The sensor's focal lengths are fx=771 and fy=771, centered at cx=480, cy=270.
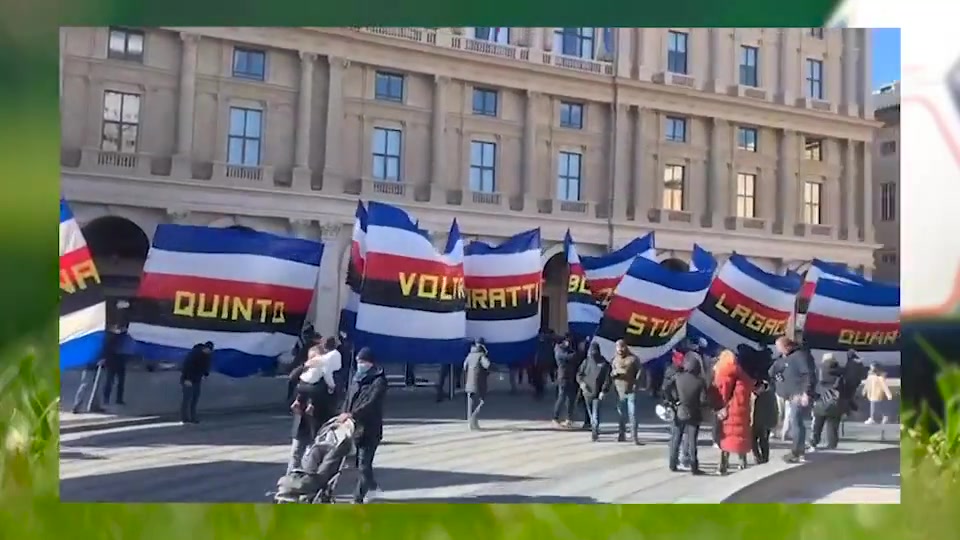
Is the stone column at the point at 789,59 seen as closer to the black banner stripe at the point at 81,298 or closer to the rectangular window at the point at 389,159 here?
the rectangular window at the point at 389,159

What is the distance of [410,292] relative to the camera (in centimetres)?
448

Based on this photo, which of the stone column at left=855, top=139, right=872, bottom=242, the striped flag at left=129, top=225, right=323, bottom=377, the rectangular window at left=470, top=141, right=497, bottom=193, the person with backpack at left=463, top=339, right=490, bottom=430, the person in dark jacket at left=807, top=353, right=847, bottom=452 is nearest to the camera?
the striped flag at left=129, top=225, right=323, bottom=377

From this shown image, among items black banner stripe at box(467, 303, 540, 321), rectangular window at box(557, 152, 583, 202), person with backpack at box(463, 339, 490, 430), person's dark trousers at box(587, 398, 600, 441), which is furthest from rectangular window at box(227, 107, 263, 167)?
person's dark trousers at box(587, 398, 600, 441)

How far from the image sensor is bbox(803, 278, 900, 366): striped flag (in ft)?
15.1

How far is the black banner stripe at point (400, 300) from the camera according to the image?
443 cm

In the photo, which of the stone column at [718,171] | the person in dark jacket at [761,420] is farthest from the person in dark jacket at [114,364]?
the person in dark jacket at [761,420]

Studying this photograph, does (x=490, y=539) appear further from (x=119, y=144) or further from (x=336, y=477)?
(x=119, y=144)

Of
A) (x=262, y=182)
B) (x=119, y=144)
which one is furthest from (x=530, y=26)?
(x=119, y=144)

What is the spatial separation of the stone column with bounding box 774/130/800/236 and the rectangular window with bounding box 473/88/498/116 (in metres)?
1.81

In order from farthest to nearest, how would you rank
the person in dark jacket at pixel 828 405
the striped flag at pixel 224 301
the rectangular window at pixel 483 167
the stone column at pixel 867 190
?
1. the stone column at pixel 867 190
2. the person in dark jacket at pixel 828 405
3. the rectangular window at pixel 483 167
4. the striped flag at pixel 224 301

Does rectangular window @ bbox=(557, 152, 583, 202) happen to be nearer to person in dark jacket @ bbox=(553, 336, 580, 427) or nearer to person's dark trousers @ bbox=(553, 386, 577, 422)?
person in dark jacket @ bbox=(553, 336, 580, 427)

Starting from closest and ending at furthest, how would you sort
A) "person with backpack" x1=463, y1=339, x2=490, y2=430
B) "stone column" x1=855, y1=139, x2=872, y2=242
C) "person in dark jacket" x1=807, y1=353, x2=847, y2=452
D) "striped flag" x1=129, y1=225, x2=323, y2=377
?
"striped flag" x1=129, y1=225, x2=323, y2=377 < "person with backpack" x1=463, y1=339, x2=490, y2=430 < "person in dark jacket" x1=807, y1=353, x2=847, y2=452 < "stone column" x1=855, y1=139, x2=872, y2=242

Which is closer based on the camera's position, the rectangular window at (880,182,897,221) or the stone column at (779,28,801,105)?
the stone column at (779,28,801,105)

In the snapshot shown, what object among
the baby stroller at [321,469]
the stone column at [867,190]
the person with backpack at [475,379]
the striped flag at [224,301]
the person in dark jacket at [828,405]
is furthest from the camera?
the stone column at [867,190]
